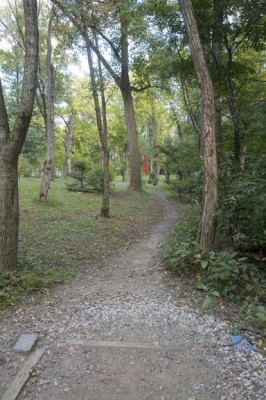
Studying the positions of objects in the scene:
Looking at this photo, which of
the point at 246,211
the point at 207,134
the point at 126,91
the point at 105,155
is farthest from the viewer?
the point at 126,91

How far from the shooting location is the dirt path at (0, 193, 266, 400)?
2666mm

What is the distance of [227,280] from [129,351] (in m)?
1.87

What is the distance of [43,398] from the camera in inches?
102

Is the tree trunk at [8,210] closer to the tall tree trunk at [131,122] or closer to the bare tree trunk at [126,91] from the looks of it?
the bare tree trunk at [126,91]

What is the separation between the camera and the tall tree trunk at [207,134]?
5.03 metres

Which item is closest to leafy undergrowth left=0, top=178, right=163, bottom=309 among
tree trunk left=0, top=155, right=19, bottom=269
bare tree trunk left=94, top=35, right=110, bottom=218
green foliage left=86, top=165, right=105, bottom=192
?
tree trunk left=0, top=155, right=19, bottom=269

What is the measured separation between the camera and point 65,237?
7.38 meters

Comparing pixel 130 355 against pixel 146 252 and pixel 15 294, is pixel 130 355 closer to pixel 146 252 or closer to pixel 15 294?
pixel 15 294

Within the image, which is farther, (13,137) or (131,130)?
(131,130)

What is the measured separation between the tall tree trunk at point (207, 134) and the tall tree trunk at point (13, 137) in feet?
8.26

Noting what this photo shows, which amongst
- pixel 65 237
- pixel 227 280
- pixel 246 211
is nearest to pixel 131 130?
pixel 65 237

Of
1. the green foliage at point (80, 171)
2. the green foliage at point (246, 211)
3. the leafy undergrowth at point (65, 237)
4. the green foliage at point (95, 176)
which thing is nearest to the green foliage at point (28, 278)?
the leafy undergrowth at point (65, 237)

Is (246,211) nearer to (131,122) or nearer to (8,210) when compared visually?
(8,210)

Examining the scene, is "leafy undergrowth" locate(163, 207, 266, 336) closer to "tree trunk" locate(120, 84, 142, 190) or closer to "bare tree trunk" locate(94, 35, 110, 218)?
"bare tree trunk" locate(94, 35, 110, 218)
